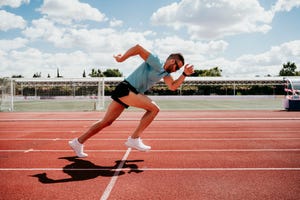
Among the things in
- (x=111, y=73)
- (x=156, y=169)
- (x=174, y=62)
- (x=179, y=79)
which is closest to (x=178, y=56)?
(x=174, y=62)

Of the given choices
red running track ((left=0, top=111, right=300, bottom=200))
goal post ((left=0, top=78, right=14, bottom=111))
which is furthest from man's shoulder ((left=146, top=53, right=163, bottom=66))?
goal post ((left=0, top=78, right=14, bottom=111))

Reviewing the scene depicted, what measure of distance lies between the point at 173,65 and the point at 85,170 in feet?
7.04

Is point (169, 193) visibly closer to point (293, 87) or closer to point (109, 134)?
point (109, 134)

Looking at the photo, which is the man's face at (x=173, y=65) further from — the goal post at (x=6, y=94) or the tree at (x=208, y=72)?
the tree at (x=208, y=72)

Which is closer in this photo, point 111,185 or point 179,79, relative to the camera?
point 111,185

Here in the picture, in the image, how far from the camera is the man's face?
16.0 ft

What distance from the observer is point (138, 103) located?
4.98 metres

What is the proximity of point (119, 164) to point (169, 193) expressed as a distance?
5.59 ft

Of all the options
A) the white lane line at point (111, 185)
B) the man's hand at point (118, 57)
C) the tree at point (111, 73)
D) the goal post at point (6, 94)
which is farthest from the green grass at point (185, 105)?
the tree at point (111, 73)

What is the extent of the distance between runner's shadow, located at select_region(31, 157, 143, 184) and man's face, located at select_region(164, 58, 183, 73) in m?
1.68

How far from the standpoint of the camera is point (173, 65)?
16.0 ft

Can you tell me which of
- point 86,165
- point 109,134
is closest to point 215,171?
point 86,165

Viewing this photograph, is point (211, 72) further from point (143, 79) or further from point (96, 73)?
point (143, 79)

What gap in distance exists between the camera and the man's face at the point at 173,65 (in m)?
4.86
